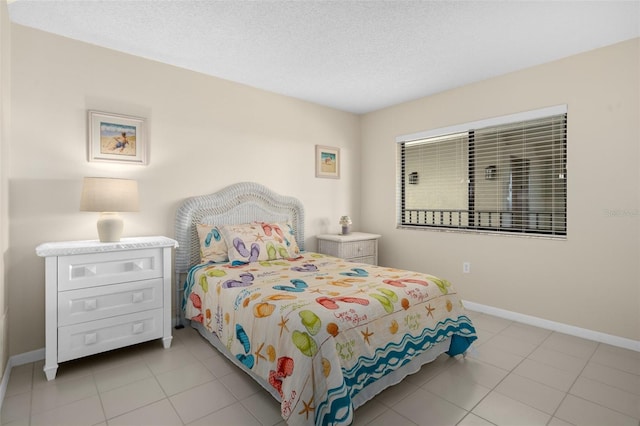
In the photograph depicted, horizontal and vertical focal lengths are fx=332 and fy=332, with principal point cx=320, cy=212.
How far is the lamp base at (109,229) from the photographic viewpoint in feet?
8.34

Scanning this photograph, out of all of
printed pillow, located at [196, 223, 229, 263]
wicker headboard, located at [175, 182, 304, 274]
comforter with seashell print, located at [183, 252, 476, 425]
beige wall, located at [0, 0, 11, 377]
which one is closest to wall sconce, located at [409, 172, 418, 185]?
wicker headboard, located at [175, 182, 304, 274]

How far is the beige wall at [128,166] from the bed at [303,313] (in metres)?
0.35

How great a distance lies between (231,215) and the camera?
137 inches

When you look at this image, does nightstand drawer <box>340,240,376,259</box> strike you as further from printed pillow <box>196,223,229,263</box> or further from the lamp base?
the lamp base

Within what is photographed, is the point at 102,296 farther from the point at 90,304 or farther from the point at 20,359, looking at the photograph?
the point at 20,359

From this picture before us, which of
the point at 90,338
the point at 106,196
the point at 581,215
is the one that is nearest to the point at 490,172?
the point at 581,215

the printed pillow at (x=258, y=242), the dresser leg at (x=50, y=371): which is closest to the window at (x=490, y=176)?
the printed pillow at (x=258, y=242)

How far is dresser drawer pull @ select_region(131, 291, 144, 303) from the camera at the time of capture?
8.21 feet

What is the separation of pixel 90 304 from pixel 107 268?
0.85 ft

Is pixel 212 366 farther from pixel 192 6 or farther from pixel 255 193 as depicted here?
pixel 192 6

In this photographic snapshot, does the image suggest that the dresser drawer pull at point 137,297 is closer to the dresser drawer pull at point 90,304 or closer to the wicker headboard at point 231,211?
the dresser drawer pull at point 90,304

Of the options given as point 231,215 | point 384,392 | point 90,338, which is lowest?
point 384,392

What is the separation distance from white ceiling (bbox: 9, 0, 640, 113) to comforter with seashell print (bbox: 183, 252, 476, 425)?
186cm

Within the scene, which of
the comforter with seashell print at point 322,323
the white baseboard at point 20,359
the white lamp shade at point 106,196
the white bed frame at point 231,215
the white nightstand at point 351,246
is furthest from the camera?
the white nightstand at point 351,246
